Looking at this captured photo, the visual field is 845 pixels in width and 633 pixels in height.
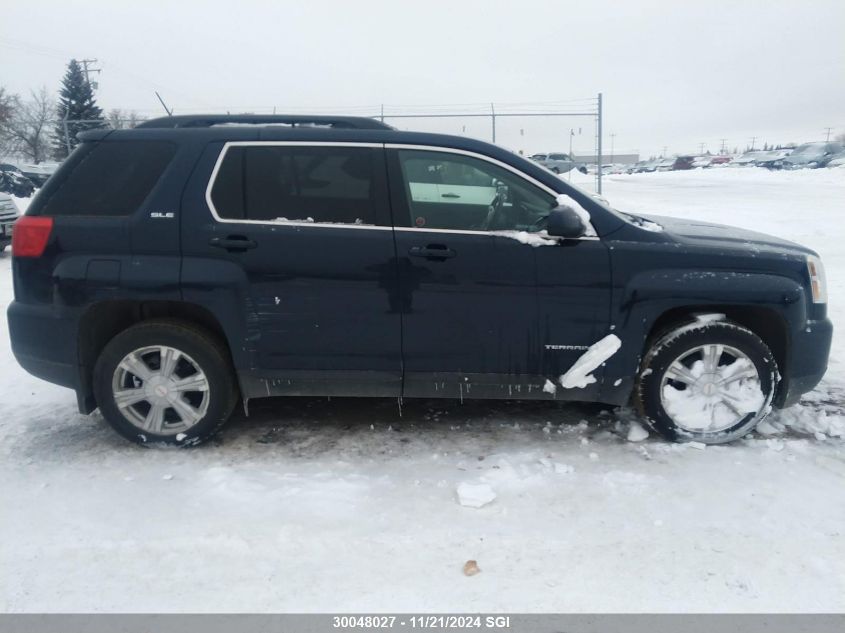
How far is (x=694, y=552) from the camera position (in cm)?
281

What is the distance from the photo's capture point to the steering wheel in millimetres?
3664

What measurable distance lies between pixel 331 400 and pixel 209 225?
1591 millimetres

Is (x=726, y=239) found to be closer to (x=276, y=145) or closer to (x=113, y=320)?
(x=276, y=145)

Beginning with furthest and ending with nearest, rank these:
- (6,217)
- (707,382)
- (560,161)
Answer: (560,161) < (6,217) < (707,382)

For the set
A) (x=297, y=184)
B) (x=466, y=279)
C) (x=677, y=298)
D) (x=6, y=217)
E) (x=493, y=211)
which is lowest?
(x=677, y=298)

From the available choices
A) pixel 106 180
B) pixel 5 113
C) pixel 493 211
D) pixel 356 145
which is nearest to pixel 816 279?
pixel 493 211

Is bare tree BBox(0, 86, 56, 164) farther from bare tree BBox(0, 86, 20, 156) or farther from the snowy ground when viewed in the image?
the snowy ground

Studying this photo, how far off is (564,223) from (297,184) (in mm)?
1530

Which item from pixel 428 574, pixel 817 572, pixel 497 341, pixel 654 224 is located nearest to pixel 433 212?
pixel 497 341

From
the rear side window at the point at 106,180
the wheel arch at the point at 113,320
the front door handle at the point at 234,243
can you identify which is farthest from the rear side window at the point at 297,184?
the wheel arch at the point at 113,320

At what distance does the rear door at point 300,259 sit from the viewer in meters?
3.56

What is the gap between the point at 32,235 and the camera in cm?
362

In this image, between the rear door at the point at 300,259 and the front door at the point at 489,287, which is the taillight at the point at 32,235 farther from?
the front door at the point at 489,287
